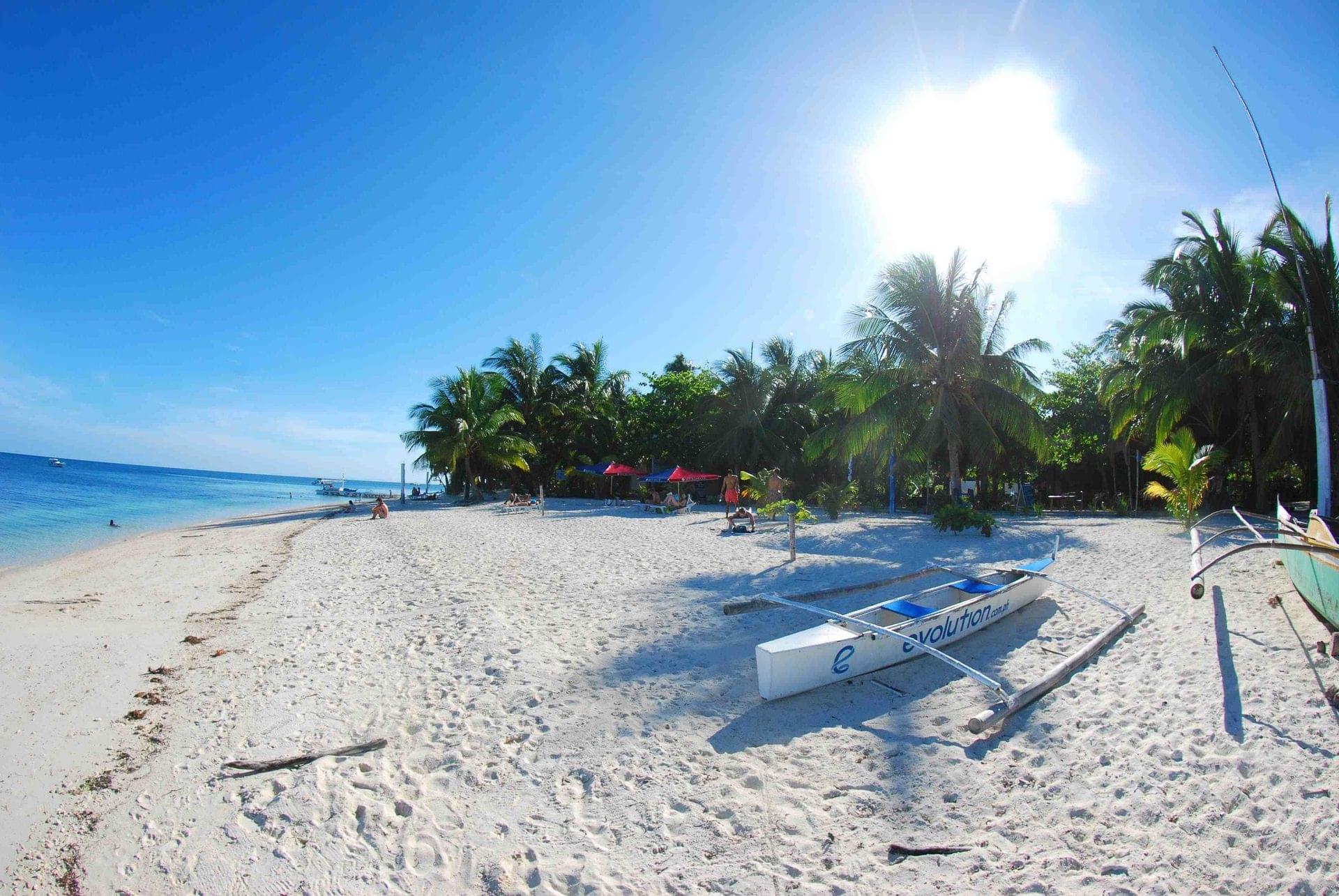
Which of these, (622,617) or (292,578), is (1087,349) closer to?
(622,617)

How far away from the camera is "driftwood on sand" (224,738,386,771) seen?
354 cm

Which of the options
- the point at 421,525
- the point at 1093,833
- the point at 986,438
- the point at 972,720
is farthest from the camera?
the point at 421,525

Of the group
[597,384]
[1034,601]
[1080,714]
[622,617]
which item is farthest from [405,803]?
[597,384]

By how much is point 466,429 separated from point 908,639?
25.8 m

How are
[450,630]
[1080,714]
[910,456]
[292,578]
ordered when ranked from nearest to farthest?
[1080,714] < [450,630] < [292,578] < [910,456]

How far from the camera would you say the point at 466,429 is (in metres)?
27.9

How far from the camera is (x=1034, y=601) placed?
6.79 metres

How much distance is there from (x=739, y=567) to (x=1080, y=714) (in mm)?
5919

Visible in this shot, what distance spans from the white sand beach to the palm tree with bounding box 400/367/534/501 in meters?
21.1

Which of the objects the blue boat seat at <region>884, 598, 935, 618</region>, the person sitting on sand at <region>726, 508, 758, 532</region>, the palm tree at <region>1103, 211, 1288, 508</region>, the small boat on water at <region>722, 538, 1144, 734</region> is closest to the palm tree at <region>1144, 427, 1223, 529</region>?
the palm tree at <region>1103, 211, 1288, 508</region>

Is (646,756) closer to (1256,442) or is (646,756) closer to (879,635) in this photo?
(879,635)

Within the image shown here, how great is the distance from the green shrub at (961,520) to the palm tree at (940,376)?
2.23m

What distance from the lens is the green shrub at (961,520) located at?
42.0 feet

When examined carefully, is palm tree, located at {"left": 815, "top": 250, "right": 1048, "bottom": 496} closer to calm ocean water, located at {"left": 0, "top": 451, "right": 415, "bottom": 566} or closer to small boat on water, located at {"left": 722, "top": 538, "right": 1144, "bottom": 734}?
small boat on water, located at {"left": 722, "top": 538, "right": 1144, "bottom": 734}
